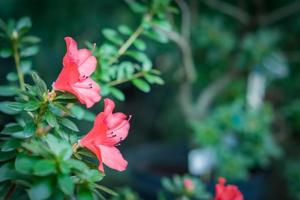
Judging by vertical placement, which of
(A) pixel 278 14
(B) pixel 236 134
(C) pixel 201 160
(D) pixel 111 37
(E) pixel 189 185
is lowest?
(E) pixel 189 185

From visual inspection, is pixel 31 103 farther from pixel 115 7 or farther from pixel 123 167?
pixel 115 7

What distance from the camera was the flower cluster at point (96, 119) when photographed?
1.92ft

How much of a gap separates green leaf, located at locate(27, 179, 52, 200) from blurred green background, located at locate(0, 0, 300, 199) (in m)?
0.70

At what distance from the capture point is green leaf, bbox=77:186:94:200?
568 mm

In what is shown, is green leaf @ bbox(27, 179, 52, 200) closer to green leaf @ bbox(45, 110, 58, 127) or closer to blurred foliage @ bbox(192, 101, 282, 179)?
green leaf @ bbox(45, 110, 58, 127)

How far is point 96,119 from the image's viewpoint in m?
0.59

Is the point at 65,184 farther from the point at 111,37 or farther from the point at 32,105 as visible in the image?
the point at 111,37

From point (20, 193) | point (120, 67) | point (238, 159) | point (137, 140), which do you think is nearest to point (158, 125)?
point (137, 140)

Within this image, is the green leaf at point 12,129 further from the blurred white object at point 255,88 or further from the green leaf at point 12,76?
the blurred white object at point 255,88

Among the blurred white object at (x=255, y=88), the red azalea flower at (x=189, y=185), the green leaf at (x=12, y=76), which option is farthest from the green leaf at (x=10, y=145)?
the blurred white object at (x=255, y=88)

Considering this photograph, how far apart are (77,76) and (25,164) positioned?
13cm

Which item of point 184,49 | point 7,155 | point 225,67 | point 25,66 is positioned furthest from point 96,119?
point 225,67

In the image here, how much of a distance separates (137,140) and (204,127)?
1.57 metres

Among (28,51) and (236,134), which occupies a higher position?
(236,134)
